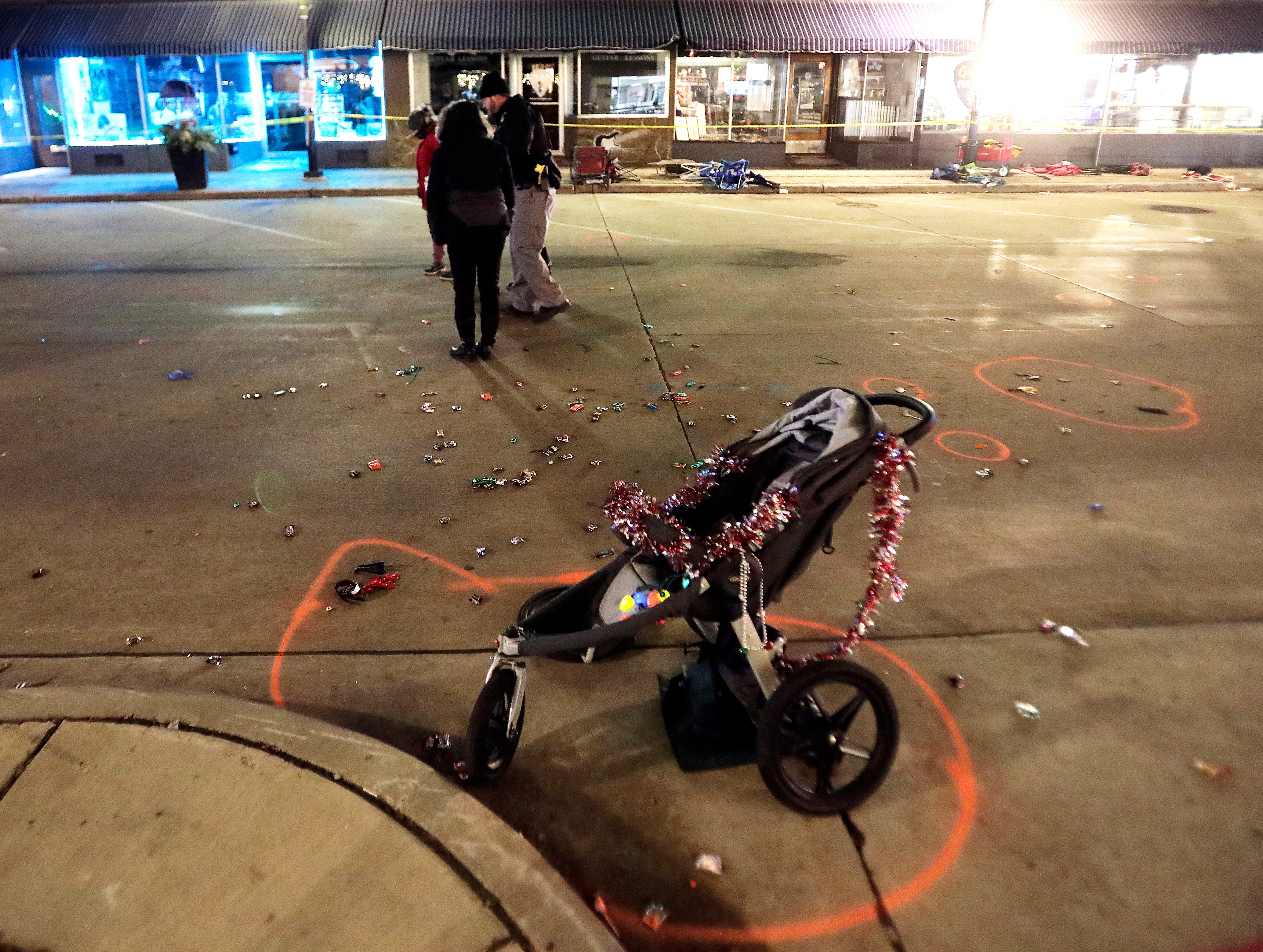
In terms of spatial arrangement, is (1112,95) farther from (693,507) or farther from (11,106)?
(11,106)

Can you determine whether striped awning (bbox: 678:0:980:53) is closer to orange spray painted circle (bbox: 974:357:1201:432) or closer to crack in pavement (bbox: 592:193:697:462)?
crack in pavement (bbox: 592:193:697:462)

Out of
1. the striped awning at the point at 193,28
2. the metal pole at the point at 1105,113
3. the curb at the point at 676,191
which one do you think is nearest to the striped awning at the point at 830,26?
the curb at the point at 676,191

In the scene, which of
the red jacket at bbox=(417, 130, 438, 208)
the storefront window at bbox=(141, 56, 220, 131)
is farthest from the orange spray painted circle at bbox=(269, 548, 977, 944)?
the storefront window at bbox=(141, 56, 220, 131)

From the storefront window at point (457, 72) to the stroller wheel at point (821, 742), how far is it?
20.8 metres

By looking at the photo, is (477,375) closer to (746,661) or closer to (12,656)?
(12,656)

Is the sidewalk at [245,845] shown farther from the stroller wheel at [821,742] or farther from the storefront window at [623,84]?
the storefront window at [623,84]

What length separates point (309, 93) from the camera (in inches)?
724

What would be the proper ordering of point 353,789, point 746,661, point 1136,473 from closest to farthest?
point 353,789, point 746,661, point 1136,473

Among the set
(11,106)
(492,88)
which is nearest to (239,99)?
(11,106)

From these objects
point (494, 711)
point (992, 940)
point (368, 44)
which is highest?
point (368, 44)

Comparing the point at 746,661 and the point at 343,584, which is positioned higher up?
the point at 746,661

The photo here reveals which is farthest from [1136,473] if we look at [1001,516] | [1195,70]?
[1195,70]

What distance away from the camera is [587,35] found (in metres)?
20.6

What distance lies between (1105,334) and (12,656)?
8.18m
